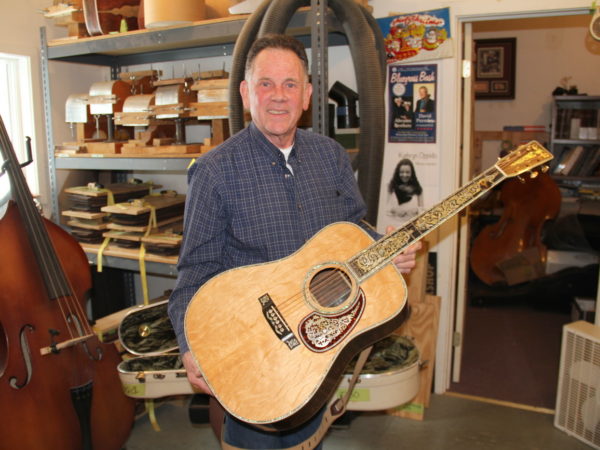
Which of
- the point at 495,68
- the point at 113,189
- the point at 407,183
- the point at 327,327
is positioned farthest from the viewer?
the point at 495,68

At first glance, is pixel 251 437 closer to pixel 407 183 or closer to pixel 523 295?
pixel 407 183

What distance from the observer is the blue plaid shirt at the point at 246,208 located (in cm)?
142

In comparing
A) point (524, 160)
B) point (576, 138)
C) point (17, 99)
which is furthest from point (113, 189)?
point (576, 138)

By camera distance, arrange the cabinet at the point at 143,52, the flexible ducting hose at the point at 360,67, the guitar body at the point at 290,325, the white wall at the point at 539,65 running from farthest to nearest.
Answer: the white wall at the point at 539,65
the cabinet at the point at 143,52
the flexible ducting hose at the point at 360,67
the guitar body at the point at 290,325

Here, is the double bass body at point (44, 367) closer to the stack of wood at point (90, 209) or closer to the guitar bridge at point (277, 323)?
the stack of wood at point (90, 209)

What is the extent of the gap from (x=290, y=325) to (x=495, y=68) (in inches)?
198

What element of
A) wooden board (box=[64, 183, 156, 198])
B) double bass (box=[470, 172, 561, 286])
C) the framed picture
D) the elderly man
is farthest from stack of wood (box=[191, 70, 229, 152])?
the framed picture

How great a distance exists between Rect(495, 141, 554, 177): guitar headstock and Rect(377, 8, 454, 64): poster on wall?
1.36 meters

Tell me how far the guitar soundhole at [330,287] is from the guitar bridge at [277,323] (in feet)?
0.35

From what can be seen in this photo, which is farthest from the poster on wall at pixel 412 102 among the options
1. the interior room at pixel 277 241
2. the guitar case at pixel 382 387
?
the guitar case at pixel 382 387

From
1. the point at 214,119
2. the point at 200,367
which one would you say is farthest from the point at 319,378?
the point at 214,119

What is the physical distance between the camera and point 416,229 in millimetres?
1409

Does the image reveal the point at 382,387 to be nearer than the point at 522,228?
Yes

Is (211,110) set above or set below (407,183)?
above
